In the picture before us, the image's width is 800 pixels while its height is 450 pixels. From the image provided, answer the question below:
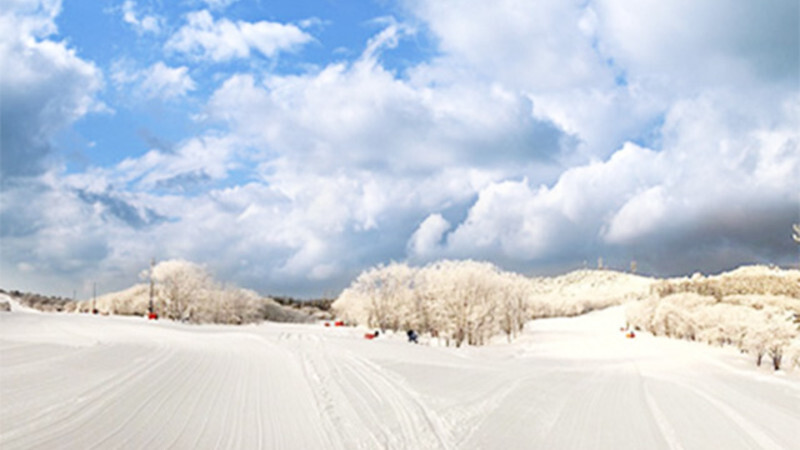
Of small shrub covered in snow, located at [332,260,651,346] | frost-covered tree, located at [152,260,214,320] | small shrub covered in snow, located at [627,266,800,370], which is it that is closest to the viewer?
small shrub covered in snow, located at [627,266,800,370]

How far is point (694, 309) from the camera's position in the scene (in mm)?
98750

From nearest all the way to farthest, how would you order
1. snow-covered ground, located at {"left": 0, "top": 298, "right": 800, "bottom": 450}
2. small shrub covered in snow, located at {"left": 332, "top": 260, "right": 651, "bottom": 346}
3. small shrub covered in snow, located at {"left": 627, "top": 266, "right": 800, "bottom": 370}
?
snow-covered ground, located at {"left": 0, "top": 298, "right": 800, "bottom": 450}
small shrub covered in snow, located at {"left": 627, "top": 266, "right": 800, "bottom": 370}
small shrub covered in snow, located at {"left": 332, "top": 260, "right": 651, "bottom": 346}

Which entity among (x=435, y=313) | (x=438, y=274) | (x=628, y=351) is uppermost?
(x=438, y=274)

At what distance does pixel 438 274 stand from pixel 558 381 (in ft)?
189

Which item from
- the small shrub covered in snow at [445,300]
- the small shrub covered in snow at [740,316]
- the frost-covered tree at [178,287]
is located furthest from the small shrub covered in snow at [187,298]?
the small shrub covered in snow at [740,316]

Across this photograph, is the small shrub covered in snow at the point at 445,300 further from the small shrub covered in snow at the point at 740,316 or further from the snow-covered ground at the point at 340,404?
the snow-covered ground at the point at 340,404

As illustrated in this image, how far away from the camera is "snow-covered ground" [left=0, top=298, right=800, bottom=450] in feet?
43.0

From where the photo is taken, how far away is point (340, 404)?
16.7 meters

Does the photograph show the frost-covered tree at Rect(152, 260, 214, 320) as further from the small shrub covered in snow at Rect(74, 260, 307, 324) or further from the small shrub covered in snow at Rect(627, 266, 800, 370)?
the small shrub covered in snow at Rect(627, 266, 800, 370)

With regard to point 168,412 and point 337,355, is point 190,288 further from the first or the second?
point 168,412

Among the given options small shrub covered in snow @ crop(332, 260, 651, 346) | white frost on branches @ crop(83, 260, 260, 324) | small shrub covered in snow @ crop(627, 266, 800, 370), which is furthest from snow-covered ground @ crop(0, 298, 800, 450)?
white frost on branches @ crop(83, 260, 260, 324)

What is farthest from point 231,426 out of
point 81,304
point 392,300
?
point 81,304

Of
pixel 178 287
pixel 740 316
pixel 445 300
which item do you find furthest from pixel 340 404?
pixel 178 287

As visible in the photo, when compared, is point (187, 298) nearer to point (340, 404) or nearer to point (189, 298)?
point (189, 298)
